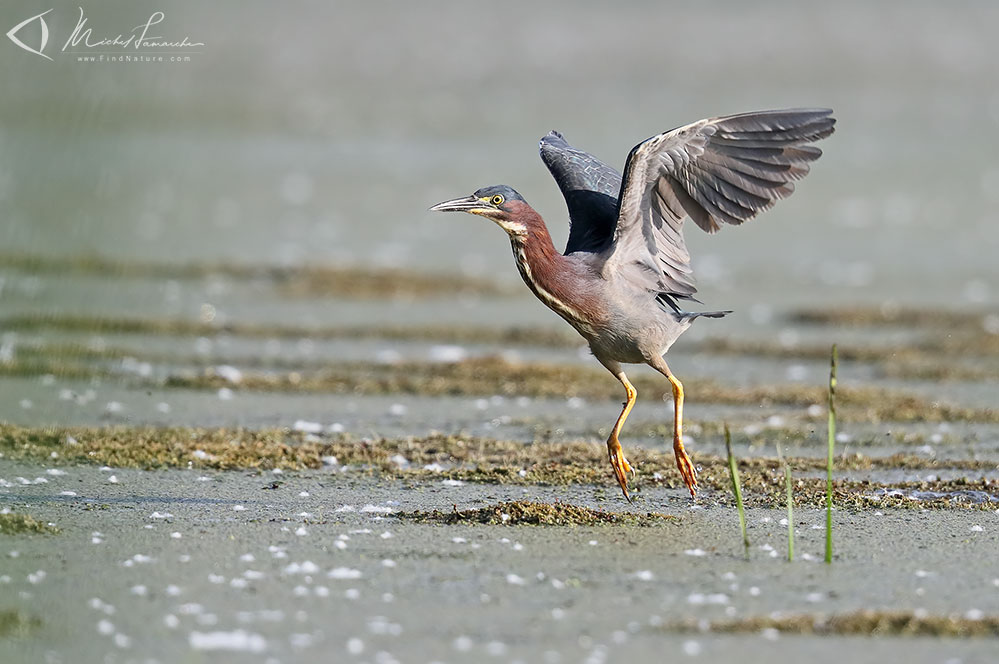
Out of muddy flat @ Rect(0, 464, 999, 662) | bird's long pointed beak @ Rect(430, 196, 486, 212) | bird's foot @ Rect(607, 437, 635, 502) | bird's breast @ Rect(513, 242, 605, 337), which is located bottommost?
muddy flat @ Rect(0, 464, 999, 662)

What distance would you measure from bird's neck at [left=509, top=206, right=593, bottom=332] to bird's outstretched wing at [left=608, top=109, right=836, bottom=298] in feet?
1.05

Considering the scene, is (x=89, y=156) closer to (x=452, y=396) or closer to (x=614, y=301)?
(x=452, y=396)

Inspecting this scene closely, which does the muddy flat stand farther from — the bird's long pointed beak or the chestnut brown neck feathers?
the bird's long pointed beak

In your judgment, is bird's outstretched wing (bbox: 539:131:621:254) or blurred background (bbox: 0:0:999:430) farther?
blurred background (bbox: 0:0:999:430)

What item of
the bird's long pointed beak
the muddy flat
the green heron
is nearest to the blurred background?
the green heron

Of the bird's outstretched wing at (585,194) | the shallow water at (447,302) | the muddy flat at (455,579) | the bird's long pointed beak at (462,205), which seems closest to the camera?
the muddy flat at (455,579)

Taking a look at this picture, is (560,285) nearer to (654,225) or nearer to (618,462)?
(654,225)

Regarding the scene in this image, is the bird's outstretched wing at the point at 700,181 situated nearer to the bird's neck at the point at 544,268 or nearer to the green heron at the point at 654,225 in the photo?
the green heron at the point at 654,225

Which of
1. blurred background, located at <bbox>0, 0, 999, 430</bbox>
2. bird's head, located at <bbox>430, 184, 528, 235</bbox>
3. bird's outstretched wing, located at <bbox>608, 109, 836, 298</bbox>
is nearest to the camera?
bird's head, located at <bbox>430, 184, 528, 235</bbox>

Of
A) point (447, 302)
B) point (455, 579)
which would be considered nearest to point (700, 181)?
point (455, 579)

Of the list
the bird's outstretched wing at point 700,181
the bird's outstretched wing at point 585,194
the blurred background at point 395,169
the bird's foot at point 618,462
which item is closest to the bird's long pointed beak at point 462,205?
the bird's outstretched wing at point 700,181

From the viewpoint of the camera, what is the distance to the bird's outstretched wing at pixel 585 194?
913 cm

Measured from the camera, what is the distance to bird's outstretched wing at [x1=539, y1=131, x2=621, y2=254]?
9133 millimetres

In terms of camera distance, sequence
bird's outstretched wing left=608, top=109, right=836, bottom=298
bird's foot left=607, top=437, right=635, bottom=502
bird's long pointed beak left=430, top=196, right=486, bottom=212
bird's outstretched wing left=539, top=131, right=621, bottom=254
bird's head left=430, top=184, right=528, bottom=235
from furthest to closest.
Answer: bird's outstretched wing left=539, top=131, right=621, bottom=254 → bird's outstretched wing left=608, top=109, right=836, bottom=298 → bird's foot left=607, top=437, right=635, bottom=502 → bird's head left=430, top=184, right=528, bottom=235 → bird's long pointed beak left=430, top=196, right=486, bottom=212
